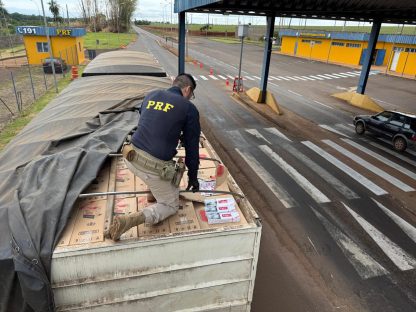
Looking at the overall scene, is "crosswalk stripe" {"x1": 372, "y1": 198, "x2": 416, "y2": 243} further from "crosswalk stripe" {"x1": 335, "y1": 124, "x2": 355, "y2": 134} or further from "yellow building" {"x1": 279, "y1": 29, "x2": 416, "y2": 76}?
"yellow building" {"x1": 279, "y1": 29, "x2": 416, "y2": 76}

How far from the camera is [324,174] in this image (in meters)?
10.9

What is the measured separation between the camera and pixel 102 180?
512 centimetres

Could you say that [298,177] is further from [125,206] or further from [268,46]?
[268,46]

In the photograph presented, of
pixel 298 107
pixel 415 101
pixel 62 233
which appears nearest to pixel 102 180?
pixel 62 233

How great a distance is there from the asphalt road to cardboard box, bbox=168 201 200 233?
249 centimetres

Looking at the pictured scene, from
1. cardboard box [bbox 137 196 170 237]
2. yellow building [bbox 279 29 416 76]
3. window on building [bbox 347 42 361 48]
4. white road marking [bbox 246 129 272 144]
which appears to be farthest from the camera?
window on building [bbox 347 42 361 48]

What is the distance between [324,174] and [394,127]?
5.37 metres

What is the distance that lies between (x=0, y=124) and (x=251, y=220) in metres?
15.3

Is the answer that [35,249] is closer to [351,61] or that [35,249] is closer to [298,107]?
[298,107]

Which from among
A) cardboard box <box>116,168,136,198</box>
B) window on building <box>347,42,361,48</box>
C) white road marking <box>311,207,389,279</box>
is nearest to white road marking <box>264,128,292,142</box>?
white road marking <box>311,207,389,279</box>

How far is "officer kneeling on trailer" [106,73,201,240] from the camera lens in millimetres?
4062

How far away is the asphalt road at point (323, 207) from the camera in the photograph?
19.9 feet

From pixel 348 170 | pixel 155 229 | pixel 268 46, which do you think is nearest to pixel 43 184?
pixel 155 229

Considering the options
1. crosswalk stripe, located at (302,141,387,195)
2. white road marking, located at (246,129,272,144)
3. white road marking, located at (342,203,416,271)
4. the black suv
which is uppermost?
the black suv
